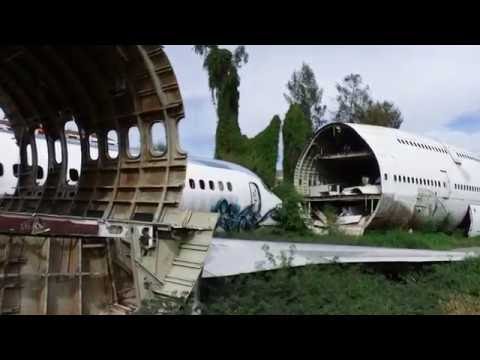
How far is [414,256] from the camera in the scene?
41.2 feet

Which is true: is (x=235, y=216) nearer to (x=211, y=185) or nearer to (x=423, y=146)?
(x=211, y=185)

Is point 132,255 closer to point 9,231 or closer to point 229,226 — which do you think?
point 9,231

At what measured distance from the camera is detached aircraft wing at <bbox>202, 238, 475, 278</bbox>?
910 centimetres

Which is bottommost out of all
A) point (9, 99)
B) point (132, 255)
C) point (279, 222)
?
point (279, 222)

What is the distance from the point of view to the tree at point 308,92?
173 feet

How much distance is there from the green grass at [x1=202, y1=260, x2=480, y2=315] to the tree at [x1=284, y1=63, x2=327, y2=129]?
42.5 m

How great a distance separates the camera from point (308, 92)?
53.2 m

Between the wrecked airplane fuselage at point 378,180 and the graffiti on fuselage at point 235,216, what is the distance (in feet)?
14.4

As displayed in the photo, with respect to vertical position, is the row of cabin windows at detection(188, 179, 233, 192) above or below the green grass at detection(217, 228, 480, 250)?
above

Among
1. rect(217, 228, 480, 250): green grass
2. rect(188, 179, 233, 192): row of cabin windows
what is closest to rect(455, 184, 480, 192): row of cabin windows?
rect(217, 228, 480, 250): green grass

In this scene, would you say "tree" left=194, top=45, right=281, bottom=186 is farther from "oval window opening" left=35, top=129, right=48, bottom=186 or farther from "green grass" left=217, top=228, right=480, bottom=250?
"oval window opening" left=35, top=129, right=48, bottom=186

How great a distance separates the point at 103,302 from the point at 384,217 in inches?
672
